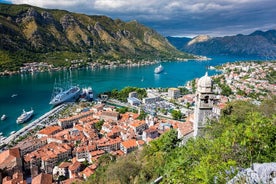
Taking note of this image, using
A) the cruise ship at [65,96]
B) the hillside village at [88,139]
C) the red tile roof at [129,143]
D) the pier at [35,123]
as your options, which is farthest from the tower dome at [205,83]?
the cruise ship at [65,96]

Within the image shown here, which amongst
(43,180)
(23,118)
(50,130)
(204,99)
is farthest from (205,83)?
(23,118)

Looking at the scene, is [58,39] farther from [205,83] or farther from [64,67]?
[205,83]

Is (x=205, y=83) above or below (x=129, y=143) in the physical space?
above

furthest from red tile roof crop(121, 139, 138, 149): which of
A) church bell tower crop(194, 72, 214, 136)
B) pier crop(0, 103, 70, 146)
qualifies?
pier crop(0, 103, 70, 146)

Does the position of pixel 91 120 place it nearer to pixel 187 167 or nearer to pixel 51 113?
pixel 51 113

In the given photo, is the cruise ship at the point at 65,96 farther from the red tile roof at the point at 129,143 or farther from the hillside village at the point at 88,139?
the red tile roof at the point at 129,143

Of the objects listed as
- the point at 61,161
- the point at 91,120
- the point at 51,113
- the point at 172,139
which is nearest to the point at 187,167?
the point at 172,139

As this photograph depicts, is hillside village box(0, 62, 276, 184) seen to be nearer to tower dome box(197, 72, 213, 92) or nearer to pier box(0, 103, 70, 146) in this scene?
tower dome box(197, 72, 213, 92)

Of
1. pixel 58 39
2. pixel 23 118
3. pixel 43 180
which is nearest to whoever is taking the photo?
pixel 43 180
